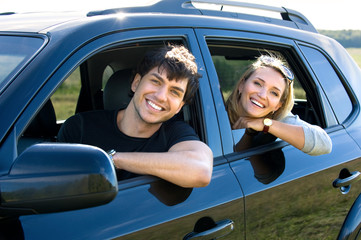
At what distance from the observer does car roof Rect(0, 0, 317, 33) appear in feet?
6.55

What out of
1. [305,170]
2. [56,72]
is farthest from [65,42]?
[305,170]

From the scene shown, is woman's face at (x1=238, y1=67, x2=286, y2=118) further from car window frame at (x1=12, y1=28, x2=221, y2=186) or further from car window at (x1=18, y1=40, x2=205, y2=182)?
car window frame at (x1=12, y1=28, x2=221, y2=186)

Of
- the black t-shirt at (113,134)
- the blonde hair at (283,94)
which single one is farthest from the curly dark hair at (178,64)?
the blonde hair at (283,94)

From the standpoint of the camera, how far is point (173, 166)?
184 cm

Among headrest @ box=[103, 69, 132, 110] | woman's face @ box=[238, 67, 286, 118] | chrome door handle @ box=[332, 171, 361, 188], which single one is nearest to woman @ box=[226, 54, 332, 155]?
woman's face @ box=[238, 67, 286, 118]

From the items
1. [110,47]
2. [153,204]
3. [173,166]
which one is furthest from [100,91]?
[153,204]

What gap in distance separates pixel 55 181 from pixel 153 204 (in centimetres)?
49

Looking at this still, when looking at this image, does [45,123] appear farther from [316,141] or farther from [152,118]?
[316,141]

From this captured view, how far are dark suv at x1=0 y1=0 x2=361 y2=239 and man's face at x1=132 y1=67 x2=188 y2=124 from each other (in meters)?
0.11

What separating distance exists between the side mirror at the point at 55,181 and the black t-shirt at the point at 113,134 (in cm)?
80

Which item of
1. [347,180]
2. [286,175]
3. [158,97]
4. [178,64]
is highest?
[178,64]

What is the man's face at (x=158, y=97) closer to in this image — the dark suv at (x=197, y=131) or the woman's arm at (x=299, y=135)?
the dark suv at (x=197, y=131)

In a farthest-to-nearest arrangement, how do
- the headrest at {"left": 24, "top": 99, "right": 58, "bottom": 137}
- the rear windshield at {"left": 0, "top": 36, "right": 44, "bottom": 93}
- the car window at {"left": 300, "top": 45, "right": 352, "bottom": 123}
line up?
the car window at {"left": 300, "top": 45, "right": 352, "bottom": 123} → the headrest at {"left": 24, "top": 99, "right": 58, "bottom": 137} → the rear windshield at {"left": 0, "top": 36, "right": 44, "bottom": 93}

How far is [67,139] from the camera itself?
92.3 inches
